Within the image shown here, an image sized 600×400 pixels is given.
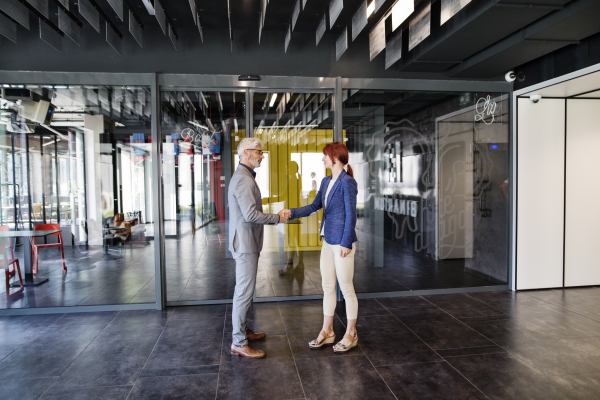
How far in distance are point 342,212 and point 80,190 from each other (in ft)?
11.1

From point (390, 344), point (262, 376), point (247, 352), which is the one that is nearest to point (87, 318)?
point (247, 352)

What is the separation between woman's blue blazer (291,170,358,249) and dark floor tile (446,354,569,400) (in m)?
1.33

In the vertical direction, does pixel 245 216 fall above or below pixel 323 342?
above

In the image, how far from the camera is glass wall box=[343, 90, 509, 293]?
15.6 ft

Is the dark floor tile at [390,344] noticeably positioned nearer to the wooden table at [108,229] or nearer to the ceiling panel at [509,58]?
the wooden table at [108,229]

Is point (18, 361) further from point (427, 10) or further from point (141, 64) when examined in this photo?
point (427, 10)

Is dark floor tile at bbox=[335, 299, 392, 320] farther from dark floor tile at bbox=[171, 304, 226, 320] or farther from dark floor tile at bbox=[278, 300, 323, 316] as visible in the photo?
dark floor tile at bbox=[171, 304, 226, 320]

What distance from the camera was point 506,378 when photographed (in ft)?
9.06

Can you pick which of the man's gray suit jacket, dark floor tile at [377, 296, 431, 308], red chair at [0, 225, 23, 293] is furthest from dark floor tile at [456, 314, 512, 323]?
red chair at [0, 225, 23, 293]

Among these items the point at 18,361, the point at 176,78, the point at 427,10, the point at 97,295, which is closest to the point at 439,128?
the point at 427,10

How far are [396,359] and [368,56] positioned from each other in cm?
357

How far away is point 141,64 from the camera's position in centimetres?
438

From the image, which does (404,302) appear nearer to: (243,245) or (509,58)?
(243,245)

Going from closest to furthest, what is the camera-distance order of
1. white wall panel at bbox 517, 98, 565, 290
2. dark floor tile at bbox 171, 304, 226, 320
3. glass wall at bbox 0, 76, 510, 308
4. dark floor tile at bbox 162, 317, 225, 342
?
dark floor tile at bbox 162, 317, 225, 342
dark floor tile at bbox 171, 304, 226, 320
glass wall at bbox 0, 76, 510, 308
white wall panel at bbox 517, 98, 565, 290
